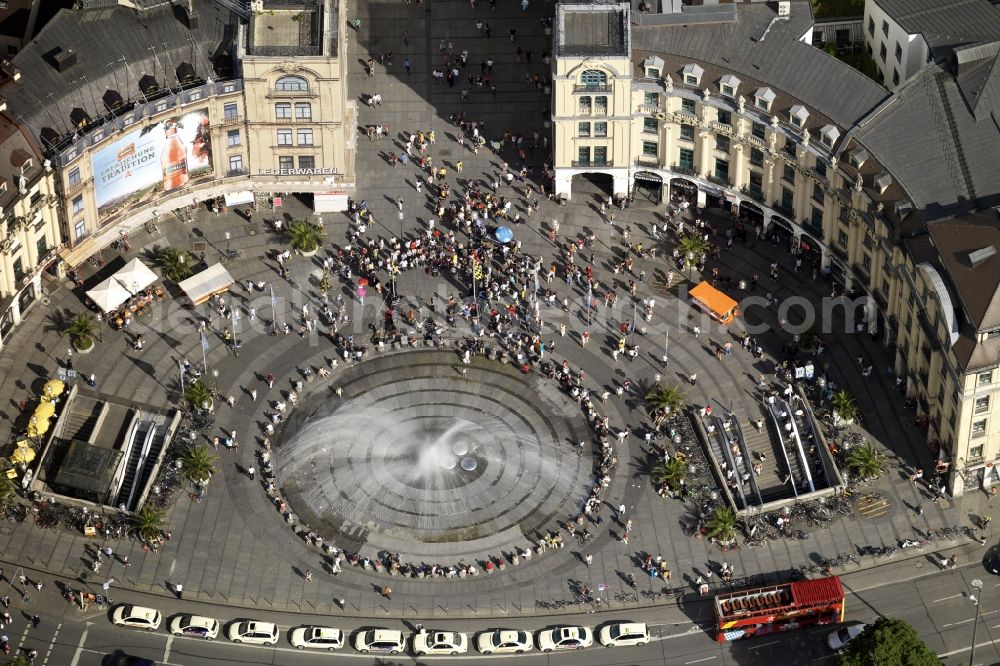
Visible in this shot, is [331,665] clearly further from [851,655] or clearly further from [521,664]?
[851,655]

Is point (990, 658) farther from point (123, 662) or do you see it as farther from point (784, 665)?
point (123, 662)

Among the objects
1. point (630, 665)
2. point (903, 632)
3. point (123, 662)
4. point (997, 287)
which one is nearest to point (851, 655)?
point (903, 632)

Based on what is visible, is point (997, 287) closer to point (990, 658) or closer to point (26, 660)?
point (990, 658)

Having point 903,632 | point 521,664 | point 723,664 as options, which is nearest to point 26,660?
point 521,664

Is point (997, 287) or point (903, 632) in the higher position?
point (997, 287)

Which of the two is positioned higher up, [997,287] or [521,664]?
[997,287]
